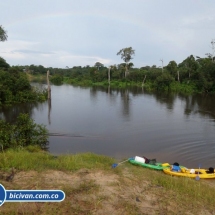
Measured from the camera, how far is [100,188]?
16.5 ft

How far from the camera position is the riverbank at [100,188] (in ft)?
13.9

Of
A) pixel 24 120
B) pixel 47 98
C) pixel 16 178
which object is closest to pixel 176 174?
pixel 16 178

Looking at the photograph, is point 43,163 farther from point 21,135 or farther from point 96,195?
point 21,135

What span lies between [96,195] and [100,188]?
337 mm

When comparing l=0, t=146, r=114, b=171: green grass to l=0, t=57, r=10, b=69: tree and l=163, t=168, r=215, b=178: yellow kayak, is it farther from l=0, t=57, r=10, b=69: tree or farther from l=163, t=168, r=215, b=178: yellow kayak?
l=0, t=57, r=10, b=69: tree

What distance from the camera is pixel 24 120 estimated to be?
9.71m

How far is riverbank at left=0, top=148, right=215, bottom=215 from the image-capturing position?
4230 mm

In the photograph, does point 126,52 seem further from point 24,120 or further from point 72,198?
point 72,198

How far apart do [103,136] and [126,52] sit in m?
41.2

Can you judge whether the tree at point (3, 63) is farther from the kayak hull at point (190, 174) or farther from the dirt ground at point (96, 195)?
the kayak hull at point (190, 174)

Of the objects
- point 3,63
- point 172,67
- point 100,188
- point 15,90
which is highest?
point 172,67

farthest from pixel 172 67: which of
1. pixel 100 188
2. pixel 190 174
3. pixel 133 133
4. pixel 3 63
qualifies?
pixel 100 188

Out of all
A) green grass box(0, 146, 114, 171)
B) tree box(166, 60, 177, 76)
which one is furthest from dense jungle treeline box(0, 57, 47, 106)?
tree box(166, 60, 177, 76)

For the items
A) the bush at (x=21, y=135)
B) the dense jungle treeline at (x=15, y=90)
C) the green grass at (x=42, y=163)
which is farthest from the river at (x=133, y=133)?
the green grass at (x=42, y=163)
